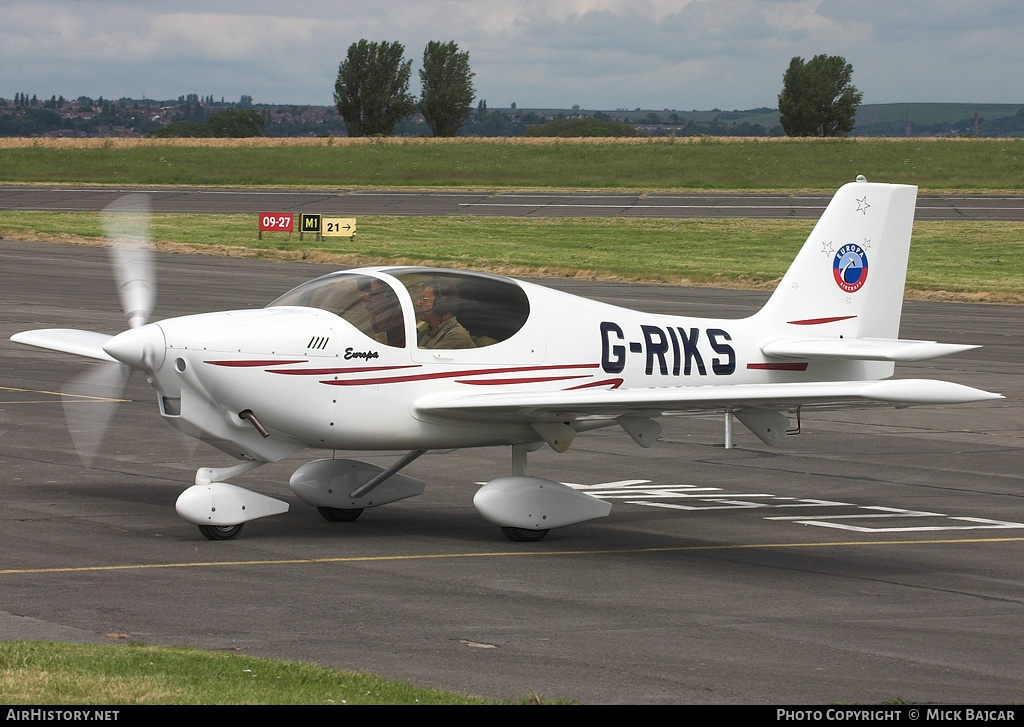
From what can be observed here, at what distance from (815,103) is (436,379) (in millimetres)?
117077

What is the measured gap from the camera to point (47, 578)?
962 centimetres

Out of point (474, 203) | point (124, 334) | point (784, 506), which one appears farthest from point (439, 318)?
point (474, 203)

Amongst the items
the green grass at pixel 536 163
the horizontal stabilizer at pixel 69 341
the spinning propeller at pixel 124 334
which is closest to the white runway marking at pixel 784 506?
the spinning propeller at pixel 124 334

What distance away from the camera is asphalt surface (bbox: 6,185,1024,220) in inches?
2502

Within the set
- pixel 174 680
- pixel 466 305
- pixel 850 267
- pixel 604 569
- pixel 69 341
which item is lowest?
pixel 604 569

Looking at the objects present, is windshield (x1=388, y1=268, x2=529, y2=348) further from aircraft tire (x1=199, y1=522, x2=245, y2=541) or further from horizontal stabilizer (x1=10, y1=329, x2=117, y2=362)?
horizontal stabilizer (x1=10, y1=329, x2=117, y2=362)

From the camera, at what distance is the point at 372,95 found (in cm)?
12644

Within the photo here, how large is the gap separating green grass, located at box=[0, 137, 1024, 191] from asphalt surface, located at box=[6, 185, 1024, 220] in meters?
5.89

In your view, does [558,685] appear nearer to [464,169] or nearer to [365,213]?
[365,213]

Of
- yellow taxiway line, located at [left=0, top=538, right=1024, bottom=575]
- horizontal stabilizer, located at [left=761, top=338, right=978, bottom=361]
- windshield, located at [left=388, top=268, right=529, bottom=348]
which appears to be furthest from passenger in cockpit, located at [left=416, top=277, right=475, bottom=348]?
horizontal stabilizer, located at [left=761, top=338, right=978, bottom=361]

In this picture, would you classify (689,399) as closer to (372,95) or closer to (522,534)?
(522,534)

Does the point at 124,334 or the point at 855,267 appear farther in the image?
the point at 855,267

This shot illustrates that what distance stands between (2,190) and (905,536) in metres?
72.9

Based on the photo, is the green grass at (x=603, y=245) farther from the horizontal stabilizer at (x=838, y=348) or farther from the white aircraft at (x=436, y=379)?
the white aircraft at (x=436, y=379)
